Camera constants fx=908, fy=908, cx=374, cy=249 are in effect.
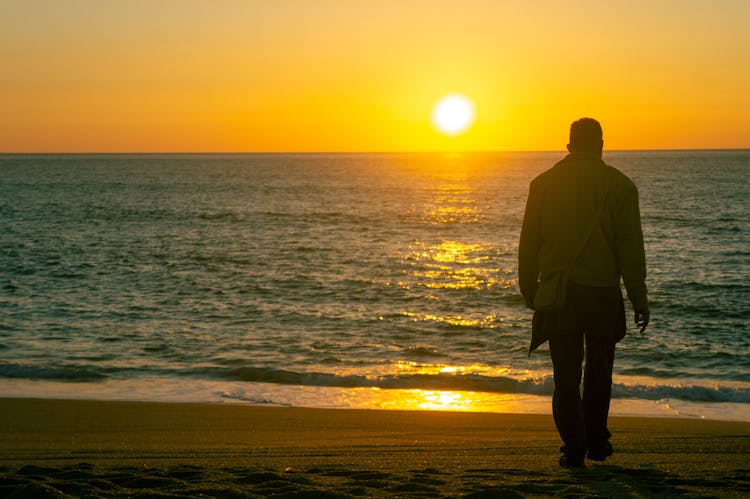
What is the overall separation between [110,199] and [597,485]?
216 ft

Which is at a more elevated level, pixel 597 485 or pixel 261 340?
pixel 597 485

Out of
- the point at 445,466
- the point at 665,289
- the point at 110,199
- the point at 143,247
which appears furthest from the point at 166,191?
the point at 445,466

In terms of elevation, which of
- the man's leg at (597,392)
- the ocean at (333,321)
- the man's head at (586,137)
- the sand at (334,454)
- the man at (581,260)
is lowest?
the ocean at (333,321)

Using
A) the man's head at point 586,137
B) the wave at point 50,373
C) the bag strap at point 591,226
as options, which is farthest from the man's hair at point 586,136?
the wave at point 50,373

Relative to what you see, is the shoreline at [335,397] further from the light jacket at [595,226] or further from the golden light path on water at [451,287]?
the light jacket at [595,226]

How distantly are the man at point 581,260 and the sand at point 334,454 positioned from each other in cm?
51

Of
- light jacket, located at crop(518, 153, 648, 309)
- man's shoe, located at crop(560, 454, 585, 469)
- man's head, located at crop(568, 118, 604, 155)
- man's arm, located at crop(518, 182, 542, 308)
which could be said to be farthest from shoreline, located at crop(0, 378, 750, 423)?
man's head, located at crop(568, 118, 604, 155)

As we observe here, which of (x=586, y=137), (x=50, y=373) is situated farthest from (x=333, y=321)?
(x=586, y=137)

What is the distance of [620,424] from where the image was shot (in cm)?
783

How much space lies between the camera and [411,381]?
11.6 metres

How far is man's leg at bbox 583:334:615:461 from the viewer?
5.15m

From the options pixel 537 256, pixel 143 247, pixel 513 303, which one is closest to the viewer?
pixel 537 256

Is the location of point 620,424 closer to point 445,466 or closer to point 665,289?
point 445,466

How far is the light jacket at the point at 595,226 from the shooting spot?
4945 mm
